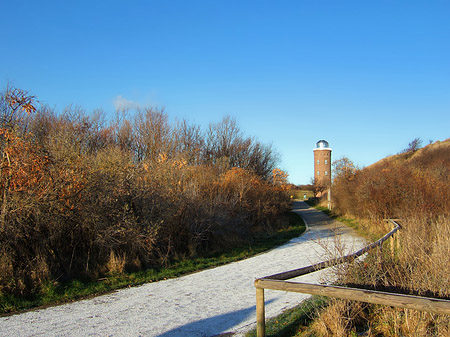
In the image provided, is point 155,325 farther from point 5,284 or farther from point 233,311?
point 5,284

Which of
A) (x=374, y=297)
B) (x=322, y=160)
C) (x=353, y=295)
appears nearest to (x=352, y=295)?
(x=353, y=295)

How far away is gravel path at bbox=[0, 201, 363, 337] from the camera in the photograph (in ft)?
20.9

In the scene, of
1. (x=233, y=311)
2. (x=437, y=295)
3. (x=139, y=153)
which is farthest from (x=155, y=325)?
(x=139, y=153)

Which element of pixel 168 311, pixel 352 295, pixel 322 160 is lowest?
pixel 168 311

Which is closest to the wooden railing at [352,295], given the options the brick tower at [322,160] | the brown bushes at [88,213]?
the brown bushes at [88,213]

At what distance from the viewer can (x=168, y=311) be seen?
743cm

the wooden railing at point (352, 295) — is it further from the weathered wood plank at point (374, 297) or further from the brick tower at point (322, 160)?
the brick tower at point (322, 160)

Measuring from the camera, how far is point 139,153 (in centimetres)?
3225

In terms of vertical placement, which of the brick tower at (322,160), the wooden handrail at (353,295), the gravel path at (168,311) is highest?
the brick tower at (322,160)

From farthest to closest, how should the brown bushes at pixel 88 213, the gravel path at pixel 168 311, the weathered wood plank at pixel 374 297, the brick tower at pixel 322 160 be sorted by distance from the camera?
the brick tower at pixel 322 160 → the brown bushes at pixel 88 213 → the gravel path at pixel 168 311 → the weathered wood plank at pixel 374 297

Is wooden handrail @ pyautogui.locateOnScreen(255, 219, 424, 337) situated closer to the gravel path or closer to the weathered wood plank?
the weathered wood plank

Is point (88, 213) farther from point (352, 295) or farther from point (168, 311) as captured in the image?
point (352, 295)

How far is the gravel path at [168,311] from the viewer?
6.36 m

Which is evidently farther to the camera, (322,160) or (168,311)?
(322,160)
